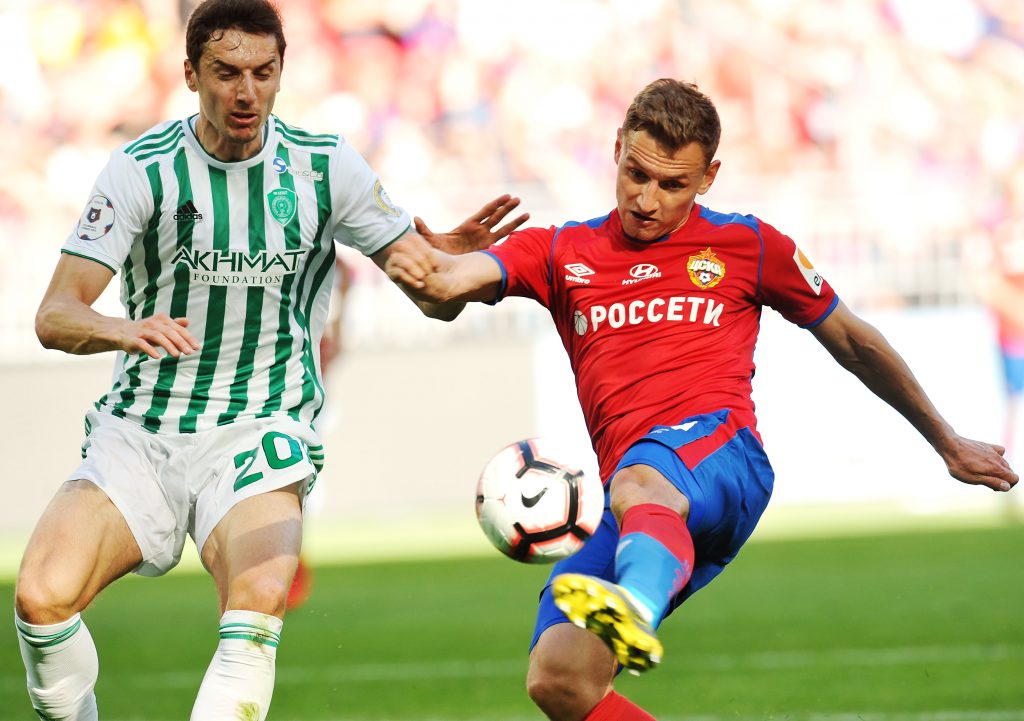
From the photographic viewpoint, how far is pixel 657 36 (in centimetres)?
1820

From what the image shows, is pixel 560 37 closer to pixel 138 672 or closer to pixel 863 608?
pixel 863 608

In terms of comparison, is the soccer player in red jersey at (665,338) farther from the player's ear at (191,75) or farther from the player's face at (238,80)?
the player's ear at (191,75)

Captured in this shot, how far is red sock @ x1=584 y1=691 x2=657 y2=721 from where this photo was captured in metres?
4.52

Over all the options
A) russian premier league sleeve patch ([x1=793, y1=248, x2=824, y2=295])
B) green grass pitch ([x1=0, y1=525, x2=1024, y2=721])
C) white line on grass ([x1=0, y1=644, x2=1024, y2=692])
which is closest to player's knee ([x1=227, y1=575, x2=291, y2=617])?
russian premier league sleeve patch ([x1=793, y1=248, x2=824, y2=295])

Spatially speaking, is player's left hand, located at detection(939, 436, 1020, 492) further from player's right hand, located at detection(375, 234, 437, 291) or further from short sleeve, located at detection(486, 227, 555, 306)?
player's right hand, located at detection(375, 234, 437, 291)

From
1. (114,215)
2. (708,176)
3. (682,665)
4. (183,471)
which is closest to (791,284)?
(708,176)

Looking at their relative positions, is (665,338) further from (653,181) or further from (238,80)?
(238,80)

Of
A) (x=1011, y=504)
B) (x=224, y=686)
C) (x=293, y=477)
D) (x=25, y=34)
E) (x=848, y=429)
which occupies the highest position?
(x=25, y=34)

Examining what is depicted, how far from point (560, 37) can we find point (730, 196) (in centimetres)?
376

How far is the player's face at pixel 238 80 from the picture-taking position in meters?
4.80

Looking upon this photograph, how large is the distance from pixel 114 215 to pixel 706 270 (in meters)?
1.91

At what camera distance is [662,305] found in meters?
4.85

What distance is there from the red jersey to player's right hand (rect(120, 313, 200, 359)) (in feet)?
3.64

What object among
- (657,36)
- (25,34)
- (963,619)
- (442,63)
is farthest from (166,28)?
(963,619)
